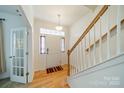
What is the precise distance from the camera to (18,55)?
446 centimetres

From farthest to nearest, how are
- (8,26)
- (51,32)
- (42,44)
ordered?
(51,32) → (42,44) → (8,26)

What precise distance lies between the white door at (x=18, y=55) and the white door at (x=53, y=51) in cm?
221

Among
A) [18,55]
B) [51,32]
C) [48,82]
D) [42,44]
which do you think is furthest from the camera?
[51,32]

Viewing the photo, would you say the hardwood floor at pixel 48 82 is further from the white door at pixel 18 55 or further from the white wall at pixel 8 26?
the white wall at pixel 8 26

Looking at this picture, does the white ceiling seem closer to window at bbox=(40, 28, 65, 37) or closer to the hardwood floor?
window at bbox=(40, 28, 65, 37)

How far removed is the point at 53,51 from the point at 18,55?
2.71 m

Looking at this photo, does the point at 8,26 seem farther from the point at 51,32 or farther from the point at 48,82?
the point at 48,82

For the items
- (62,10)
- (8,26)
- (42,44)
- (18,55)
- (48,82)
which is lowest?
(48,82)

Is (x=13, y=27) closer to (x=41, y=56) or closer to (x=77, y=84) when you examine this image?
(x=41, y=56)

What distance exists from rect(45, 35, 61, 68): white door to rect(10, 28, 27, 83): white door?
221 cm

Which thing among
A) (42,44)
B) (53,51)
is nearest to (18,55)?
(42,44)

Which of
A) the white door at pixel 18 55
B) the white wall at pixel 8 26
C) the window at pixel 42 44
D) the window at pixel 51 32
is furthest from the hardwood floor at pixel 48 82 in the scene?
the window at pixel 51 32

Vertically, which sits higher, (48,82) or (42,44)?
(42,44)

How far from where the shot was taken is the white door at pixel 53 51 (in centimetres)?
663
